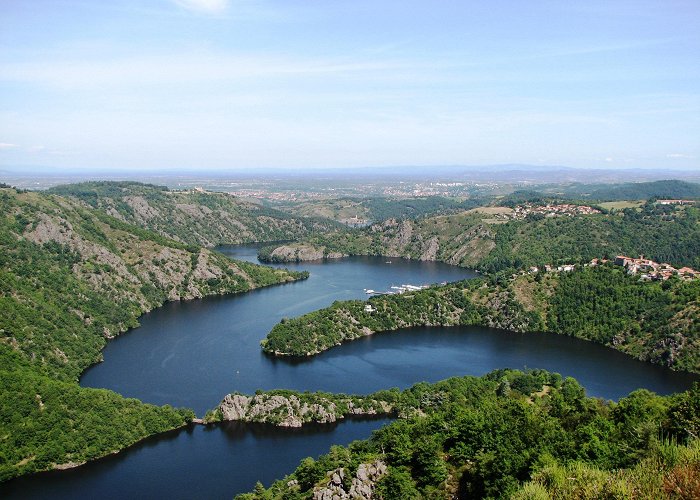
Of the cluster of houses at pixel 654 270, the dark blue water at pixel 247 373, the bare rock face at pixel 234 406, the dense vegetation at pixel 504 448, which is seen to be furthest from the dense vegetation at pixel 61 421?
the cluster of houses at pixel 654 270

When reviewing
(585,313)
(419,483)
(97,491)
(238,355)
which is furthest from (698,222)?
(97,491)

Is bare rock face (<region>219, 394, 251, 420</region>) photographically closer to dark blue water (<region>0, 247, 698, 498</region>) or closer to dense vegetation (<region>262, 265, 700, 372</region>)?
dark blue water (<region>0, 247, 698, 498</region>)

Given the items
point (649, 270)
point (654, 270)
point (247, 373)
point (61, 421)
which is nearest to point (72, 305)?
point (247, 373)

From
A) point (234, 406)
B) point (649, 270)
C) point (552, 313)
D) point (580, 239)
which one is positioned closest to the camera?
point (234, 406)

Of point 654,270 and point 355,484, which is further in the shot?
point 654,270

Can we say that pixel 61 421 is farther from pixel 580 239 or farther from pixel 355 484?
pixel 580 239

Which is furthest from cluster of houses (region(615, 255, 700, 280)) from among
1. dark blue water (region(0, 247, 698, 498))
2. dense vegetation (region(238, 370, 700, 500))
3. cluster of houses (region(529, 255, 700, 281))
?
dense vegetation (region(238, 370, 700, 500))
